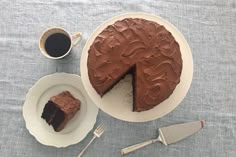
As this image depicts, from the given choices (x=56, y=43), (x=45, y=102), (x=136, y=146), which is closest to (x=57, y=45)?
(x=56, y=43)

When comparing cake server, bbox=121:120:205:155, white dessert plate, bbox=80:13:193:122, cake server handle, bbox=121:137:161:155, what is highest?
white dessert plate, bbox=80:13:193:122

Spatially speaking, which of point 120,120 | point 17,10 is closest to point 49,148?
point 120,120

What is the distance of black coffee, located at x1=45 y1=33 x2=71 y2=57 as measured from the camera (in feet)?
3.74

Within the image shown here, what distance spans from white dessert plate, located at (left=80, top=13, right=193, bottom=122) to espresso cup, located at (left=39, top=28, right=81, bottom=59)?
0.06m

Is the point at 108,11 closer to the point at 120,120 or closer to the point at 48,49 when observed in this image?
the point at 48,49

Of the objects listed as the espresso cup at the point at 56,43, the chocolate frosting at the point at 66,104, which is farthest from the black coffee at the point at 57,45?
the chocolate frosting at the point at 66,104

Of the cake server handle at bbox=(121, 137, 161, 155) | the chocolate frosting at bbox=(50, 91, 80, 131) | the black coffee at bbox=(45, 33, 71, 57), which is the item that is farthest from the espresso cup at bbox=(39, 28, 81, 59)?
the cake server handle at bbox=(121, 137, 161, 155)

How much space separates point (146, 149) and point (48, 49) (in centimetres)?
43

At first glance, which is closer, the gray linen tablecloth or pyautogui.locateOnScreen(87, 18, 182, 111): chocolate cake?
pyautogui.locateOnScreen(87, 18, 182, 111): chocolate cake

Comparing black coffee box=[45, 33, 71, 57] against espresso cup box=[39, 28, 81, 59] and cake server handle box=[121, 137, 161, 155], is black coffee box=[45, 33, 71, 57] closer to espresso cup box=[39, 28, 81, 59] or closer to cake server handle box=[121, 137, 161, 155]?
espresso cup box=[39, 28, 81, 59]

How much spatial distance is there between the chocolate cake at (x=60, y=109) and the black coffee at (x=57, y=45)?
0.42ft

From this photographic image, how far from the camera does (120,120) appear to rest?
1.14 m

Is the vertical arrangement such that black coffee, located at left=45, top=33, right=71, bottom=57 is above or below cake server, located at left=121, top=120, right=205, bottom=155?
Result: above

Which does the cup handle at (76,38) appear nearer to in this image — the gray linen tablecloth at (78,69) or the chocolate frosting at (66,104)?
the gray linen tablecloth at (78,69)
